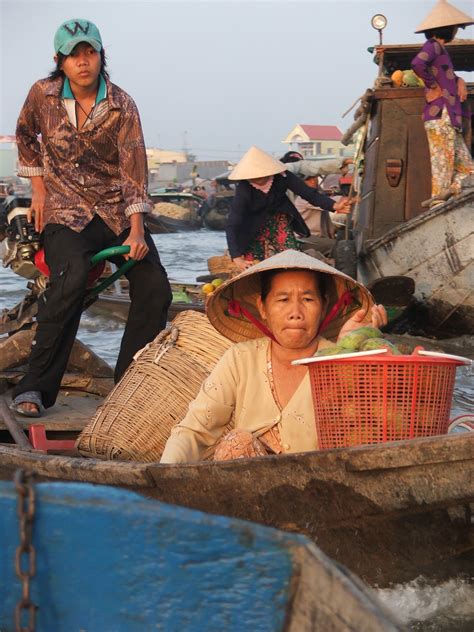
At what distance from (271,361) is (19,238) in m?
1.74

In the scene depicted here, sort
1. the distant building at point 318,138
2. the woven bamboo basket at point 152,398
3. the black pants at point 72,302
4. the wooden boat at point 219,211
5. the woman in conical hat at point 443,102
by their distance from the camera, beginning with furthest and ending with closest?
the distant building at point 318,138 < the wooden boat at point 219,211 < the woman in conical hat at point 443,102 < the black pants at point 72,302 < the woven bamboo basket at point 152,398

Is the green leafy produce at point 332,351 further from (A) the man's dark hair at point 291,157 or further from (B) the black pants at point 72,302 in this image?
(A) the man's dark hair at point 291,157

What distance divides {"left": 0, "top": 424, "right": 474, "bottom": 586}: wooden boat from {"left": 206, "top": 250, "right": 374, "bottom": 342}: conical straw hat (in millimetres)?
653

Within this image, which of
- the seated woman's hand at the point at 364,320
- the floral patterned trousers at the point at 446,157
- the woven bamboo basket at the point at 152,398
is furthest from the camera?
the floral patterned trousers at the point at 446,157

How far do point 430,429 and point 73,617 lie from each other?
112 centimetres

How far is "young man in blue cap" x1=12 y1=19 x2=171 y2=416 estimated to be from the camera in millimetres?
4250

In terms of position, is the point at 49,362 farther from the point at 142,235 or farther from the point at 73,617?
the point at 73,617

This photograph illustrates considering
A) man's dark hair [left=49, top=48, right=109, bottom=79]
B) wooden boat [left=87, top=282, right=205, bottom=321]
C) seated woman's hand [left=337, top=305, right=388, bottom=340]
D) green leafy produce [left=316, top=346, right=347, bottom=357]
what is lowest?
wooden boat [left=87, top=282, right=205, bottom=321]

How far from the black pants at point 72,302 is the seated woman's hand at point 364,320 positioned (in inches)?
59.2

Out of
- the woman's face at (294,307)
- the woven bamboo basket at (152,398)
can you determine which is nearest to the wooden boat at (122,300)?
the woven bamboo basket at (152,398)

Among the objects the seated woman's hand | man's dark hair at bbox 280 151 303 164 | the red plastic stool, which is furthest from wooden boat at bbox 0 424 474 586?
man's dark hair at bbox 280 151 303 164

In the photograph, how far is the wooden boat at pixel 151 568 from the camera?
1866 millimetres

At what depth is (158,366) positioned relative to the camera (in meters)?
3.86

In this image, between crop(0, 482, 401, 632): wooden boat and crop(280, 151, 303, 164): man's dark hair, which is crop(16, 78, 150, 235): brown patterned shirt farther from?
crop(280, 151, 303, 164): man's dark hair
